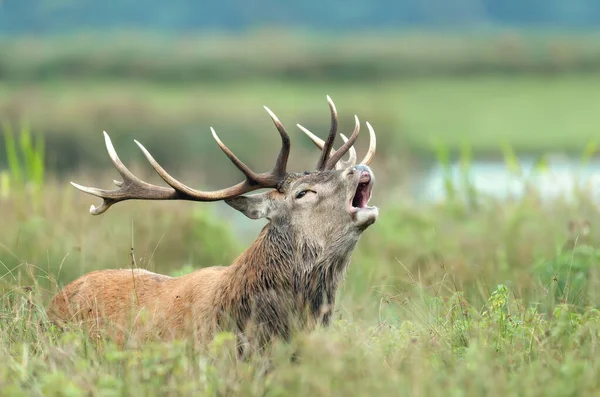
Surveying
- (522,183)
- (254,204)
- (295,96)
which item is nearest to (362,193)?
(254,204)

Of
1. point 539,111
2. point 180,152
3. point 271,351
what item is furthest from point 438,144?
point 539,111

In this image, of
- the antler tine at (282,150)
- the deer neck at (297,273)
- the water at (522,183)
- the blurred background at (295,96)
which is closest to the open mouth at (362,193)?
the deer neck at (297,273)

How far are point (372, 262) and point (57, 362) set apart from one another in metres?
4.71

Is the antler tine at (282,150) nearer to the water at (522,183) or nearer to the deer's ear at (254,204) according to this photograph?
the deer's ear at (254,204)

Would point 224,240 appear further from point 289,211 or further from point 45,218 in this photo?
point 289,211

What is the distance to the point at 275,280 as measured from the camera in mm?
5699

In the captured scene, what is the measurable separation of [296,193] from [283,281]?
47cm

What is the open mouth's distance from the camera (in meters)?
5.71

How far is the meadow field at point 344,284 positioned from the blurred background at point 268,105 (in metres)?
0.05

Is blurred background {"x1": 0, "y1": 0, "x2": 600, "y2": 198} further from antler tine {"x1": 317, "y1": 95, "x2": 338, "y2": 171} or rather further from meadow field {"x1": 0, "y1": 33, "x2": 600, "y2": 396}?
antler tine {"x1": 317, "y1": 95, "x2": 338, "y2": 171}

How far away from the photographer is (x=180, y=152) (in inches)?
738

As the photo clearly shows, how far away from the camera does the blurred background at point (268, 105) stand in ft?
31.0

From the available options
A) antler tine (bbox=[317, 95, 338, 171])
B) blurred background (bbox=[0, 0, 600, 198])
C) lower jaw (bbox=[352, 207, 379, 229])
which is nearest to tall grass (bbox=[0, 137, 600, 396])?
lower jaw (bbox=[352, 207, 379, 229])

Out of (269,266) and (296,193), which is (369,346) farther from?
(296,193)
